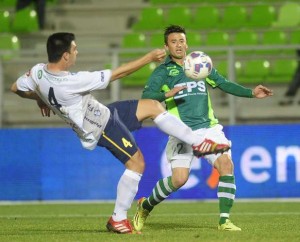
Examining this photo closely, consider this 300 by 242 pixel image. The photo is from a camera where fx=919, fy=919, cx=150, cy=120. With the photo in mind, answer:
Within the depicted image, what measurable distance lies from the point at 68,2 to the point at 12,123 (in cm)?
549

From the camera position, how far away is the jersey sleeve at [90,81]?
8.44 m

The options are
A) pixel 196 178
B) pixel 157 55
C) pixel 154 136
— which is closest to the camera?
pixel 157 55

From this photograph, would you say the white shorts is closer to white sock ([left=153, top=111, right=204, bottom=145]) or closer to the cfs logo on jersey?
white sock ([left=153, top=111, right=204, bottom=145])

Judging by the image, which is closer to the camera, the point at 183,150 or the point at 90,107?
the point at 90,107

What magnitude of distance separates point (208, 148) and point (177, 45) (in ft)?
4.38

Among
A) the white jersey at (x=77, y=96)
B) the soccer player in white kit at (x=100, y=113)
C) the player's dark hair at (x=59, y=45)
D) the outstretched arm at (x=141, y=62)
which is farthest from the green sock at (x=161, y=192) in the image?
the player's dark hair at (x=59, y=45)

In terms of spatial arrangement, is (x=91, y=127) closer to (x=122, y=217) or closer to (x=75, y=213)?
A: (x=122, y=217)

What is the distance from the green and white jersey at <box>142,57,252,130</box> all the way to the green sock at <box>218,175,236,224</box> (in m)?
0.67

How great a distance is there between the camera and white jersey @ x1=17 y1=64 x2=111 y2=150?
8.47m

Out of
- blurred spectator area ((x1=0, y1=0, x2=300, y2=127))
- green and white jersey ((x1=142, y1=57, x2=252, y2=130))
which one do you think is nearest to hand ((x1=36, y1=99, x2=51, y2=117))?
green and white jersey ((x1=142, y1=57, x2=252, y2=130))

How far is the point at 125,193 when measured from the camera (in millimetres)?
8625

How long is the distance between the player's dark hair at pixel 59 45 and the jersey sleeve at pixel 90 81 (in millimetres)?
253

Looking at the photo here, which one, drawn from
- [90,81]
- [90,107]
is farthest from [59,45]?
[90,107]

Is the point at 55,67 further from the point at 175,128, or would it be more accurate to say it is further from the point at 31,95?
the point at 175,128
